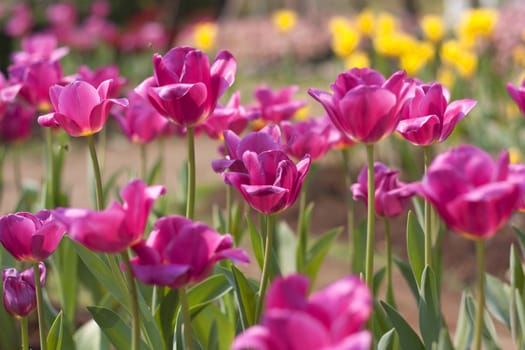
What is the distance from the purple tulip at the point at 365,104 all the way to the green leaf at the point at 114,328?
1.46ft

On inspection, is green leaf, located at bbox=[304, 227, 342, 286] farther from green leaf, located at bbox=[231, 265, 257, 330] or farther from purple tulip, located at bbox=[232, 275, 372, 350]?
purple tulip, located at bbox=[232, 275, 372, 350]

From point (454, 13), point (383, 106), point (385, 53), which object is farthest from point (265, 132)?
point (454, 13)

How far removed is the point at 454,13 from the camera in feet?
35.4

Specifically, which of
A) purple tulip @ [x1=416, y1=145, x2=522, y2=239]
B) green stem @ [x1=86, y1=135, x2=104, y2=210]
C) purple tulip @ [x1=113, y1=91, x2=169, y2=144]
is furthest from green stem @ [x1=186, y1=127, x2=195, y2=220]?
purple tulip @ [x1=113, y1=91, x2=169, y2=144]

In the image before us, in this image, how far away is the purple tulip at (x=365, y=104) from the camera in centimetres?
108

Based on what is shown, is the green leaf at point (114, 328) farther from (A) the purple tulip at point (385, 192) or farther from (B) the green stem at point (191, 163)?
(A) the purple tulip at point (385, 192)

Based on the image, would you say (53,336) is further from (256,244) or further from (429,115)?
(429,115)

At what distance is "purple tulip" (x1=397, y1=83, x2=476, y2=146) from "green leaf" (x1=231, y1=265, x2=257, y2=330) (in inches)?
12.9

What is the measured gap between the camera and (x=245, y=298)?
1.28 metres

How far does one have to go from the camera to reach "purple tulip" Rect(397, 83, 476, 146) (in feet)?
4.09

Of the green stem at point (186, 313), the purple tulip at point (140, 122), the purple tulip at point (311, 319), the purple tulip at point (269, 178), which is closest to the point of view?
the purple tulip at point (311, 319)

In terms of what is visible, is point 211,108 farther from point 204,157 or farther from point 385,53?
point 204,157

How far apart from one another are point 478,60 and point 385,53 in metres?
0.68

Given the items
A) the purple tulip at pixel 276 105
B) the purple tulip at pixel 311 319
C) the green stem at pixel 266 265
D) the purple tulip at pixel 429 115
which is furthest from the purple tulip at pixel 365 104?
the purple tulip at pixel 276 105
